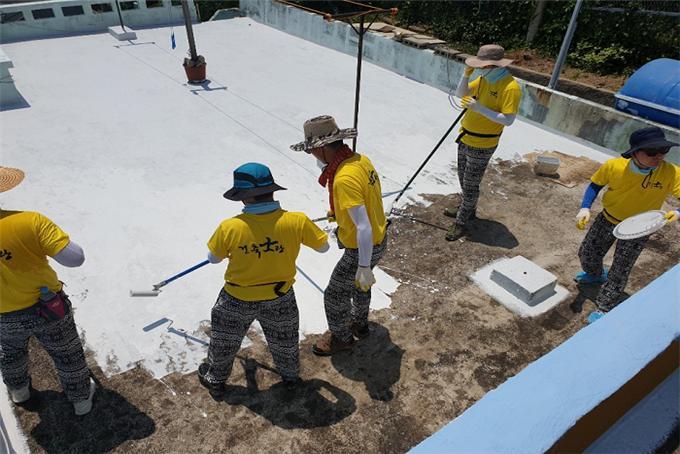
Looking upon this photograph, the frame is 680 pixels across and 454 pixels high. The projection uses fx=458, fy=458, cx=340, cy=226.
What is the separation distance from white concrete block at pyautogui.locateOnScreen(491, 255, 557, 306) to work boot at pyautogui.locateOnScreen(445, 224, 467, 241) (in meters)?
0.71

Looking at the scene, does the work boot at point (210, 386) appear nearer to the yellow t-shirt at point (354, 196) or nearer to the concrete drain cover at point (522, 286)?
the yellow t-shirt at point (354, 196)

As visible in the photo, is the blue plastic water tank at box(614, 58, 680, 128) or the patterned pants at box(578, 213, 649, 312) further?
the blue plastic water tank at box(614, 58, 680, 128)

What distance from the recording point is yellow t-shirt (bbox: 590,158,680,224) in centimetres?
383

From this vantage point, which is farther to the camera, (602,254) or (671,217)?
(602,254)

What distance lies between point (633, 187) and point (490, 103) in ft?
5.75

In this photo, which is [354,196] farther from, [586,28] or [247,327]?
[586,28]

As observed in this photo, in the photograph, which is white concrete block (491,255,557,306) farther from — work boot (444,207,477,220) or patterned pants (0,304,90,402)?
patterned pants (0,304,90,402)

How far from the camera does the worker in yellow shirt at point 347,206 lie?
3.17m

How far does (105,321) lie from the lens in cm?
421

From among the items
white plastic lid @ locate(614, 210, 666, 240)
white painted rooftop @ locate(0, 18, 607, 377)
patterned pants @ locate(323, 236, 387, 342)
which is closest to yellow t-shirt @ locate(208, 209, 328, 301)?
patterned pants @ locate(323, 236, 387, 342)

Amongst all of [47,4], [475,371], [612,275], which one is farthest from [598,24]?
[47,4]

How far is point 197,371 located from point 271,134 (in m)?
4.98

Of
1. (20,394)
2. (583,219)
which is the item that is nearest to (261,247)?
(20,394)

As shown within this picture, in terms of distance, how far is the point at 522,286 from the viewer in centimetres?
457
